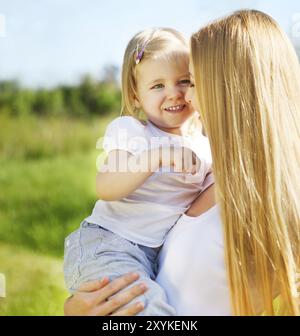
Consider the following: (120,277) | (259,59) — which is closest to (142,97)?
(259,59)

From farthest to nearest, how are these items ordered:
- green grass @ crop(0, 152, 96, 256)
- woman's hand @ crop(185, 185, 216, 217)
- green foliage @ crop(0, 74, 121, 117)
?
green foliage @ crop(0, 74, 121, 117)
green grass @ crop(0, 152, 96, 256)
woman's hand @ crop(185, 185, 216, 217)

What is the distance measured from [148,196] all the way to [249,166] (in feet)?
1.31

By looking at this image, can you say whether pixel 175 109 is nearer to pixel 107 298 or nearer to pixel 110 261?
pixel 110 261

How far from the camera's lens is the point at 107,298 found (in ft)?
6.72

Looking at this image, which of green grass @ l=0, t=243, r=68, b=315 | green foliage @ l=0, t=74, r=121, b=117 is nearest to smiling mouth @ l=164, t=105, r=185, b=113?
green grass @ l=0, t=243, r=68, b=315

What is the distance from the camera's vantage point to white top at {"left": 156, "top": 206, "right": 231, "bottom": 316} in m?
1.94

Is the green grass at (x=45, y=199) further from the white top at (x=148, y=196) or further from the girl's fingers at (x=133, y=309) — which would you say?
the girl's fingers at (x=133, y=309)

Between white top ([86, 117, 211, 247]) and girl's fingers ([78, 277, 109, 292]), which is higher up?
white top ([86, 117, 211, 247])

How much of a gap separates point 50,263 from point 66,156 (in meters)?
1.73

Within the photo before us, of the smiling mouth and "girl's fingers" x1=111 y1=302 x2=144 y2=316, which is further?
the smiling mouth

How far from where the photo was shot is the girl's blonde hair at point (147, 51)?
220 centimetres

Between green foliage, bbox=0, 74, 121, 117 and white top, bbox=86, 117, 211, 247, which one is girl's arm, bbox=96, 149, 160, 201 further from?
green foliage, bbox=0, 74, 121, 117

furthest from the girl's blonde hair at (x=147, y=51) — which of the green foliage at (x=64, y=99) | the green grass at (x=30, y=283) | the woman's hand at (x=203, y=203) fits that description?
the green foliage at (x=64, y=99)

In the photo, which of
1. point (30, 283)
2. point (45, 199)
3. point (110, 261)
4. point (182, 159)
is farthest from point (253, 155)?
point (45, 199)
